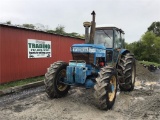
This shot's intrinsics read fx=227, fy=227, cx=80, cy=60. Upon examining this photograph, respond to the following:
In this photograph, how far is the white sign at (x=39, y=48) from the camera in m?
11.5

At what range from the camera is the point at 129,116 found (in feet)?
19.1

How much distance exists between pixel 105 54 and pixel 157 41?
3691 cm

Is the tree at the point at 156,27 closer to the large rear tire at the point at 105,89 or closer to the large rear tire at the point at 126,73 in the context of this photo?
the large rear tire at the point at 126,73

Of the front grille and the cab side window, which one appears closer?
the front grille

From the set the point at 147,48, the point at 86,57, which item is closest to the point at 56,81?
the point at 86,57

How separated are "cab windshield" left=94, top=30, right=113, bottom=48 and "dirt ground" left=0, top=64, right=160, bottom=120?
1876mm

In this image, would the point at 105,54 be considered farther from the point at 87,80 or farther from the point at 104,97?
the point at 104,97

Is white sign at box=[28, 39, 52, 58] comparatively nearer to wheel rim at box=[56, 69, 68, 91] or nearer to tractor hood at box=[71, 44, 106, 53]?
wheel rim at box=[56, 69, 68, 91]

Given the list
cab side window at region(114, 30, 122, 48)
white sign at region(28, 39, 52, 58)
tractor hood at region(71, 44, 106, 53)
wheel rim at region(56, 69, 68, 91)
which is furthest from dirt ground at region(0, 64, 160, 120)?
white sign at region(28, 39, 52, 58)

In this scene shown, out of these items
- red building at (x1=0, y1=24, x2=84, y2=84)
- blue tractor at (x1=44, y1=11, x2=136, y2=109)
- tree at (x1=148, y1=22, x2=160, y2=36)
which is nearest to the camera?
blue tractor at (x1=44, y1=11, x2=136, y2=109)

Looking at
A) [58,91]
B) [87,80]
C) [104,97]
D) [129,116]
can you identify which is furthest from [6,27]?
[129,116]

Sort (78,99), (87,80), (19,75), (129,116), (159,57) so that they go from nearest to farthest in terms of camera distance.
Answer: (129,116) < (87,80) < (78,99) < (19,75) < (159,57)

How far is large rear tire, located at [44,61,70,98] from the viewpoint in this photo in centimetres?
721

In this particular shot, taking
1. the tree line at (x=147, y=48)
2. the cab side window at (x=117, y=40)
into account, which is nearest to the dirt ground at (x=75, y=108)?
the cab side window at (x=117, y=40)
